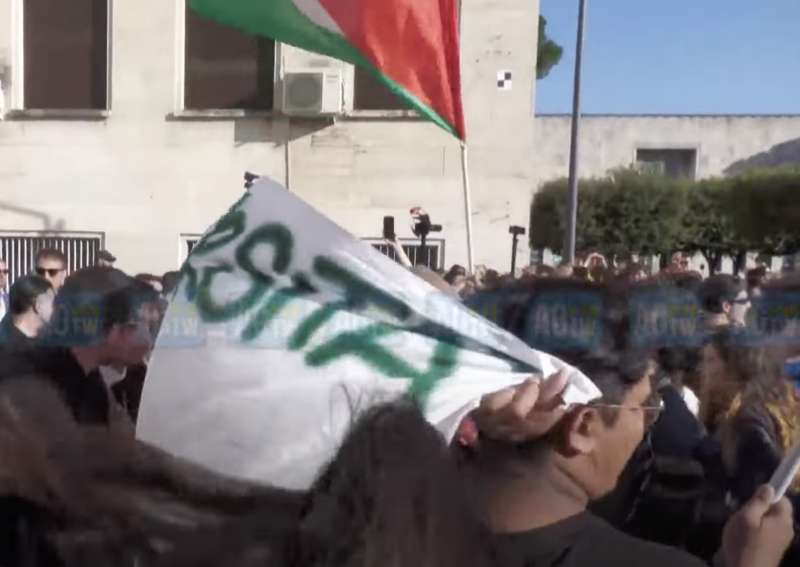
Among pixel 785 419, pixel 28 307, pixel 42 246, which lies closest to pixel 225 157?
pixel 42 246

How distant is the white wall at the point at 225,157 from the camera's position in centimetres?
1270

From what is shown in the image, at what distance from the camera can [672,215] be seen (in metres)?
29.3

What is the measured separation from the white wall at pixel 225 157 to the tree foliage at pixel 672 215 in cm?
1481

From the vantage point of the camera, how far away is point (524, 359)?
1.64 metres

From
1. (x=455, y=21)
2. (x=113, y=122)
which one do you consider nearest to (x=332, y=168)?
(x=113, y=122)

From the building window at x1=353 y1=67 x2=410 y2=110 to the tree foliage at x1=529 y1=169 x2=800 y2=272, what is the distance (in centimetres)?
1526

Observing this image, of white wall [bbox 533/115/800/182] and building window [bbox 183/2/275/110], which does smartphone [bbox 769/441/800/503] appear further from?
white wall [bbox 533/115/800/182]

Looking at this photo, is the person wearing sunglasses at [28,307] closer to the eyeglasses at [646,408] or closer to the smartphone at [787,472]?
the eyeglasses at [646,408]

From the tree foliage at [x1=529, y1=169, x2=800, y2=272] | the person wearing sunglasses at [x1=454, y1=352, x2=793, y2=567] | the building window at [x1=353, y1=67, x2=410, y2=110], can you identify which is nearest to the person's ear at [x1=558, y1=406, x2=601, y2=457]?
the person wearing sunglasses at [x1=454, y1=352, x2=793, y2=567]

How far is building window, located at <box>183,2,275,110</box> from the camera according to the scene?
12797 millimetres

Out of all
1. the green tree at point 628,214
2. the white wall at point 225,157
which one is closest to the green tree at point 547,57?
the green tree at point 628,214

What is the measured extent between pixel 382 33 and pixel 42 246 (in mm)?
10652

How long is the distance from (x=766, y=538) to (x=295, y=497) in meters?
0.98

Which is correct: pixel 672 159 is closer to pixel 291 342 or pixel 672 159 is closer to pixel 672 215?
pixel 672 215
